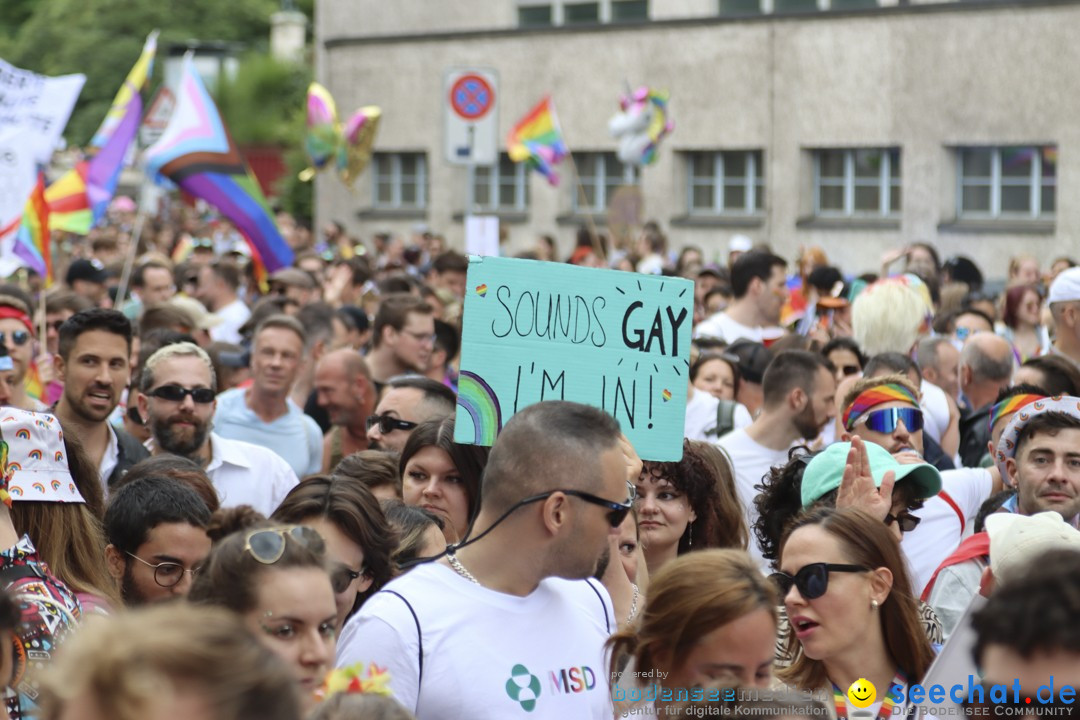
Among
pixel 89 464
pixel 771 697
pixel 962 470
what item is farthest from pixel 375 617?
pixel 962 470

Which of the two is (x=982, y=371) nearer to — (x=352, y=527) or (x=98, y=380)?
(x=98, y=380)

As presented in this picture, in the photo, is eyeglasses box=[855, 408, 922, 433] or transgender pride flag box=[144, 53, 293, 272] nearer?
eyeglasses box=[855, 408, 922, 433]

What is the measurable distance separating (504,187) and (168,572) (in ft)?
92.1

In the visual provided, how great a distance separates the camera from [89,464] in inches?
201

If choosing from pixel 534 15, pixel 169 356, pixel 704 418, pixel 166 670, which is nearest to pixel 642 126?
pixel 534 15

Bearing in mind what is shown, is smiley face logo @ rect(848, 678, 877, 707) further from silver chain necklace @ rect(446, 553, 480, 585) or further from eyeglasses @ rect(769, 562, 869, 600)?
silver chain necklace @ rect(446, 553, 480, 585)

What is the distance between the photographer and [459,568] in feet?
12.6

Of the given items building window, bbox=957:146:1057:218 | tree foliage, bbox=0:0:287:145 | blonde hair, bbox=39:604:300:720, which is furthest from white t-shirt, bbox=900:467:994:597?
tree foliage, bbox=0:0:287:145

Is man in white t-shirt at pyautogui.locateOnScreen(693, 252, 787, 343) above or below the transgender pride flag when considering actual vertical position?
below

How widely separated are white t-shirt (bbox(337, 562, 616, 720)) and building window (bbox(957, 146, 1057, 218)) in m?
23.2

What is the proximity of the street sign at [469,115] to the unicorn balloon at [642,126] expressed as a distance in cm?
1073

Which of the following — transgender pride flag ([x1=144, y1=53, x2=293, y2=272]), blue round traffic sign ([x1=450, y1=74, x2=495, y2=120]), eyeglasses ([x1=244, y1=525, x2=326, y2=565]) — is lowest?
eyeglasses ([x1=244, y1=525, x2=326, y2=565])

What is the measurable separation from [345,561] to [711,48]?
2543 centimetres

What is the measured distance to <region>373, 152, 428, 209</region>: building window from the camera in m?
→ 34.2
